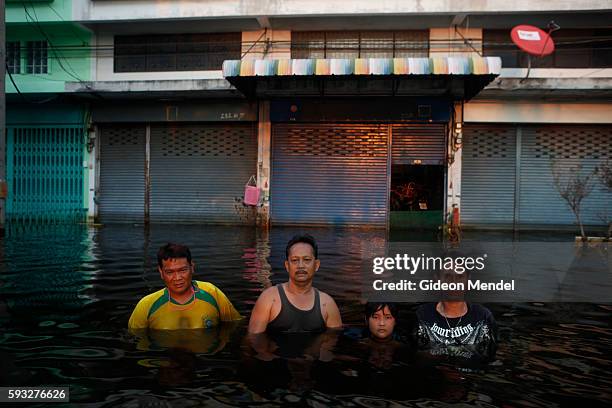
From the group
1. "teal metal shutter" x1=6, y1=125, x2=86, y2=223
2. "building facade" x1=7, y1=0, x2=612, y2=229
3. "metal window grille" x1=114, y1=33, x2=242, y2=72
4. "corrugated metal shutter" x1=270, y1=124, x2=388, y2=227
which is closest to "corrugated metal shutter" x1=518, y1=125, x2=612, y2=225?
"building facade" x1=7, y1=0, x2=612, y2=229

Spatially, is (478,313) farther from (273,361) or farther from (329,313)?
(273,361)

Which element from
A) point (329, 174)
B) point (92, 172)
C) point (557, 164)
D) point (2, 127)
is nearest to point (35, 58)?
point (92, 172)

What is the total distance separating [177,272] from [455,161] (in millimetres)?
14624

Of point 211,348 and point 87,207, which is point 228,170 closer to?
point 87,207

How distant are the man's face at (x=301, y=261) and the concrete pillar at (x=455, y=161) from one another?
14.1 m

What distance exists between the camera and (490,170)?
18.0 meters

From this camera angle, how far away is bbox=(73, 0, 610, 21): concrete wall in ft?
53.4

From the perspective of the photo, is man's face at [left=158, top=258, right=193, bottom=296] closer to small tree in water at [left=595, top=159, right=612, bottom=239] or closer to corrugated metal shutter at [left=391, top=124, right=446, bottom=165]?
corrugated metal shutter at [left=391, top=124, right=446, bottom=165]

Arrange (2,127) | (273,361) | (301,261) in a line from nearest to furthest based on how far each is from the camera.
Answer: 1. (273,361)
2. (301,261)
3. (2,127)

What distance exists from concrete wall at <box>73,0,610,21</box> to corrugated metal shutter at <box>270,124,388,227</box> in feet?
12.2

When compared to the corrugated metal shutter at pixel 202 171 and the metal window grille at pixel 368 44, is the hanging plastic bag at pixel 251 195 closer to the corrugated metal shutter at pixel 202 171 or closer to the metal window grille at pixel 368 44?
the corrugated metal shutter at pixel 202 171

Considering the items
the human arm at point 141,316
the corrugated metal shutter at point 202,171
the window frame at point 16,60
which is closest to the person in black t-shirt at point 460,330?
the human arm at point 141,316

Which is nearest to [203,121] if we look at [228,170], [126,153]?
[228,170]

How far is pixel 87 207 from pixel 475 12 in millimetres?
14672
